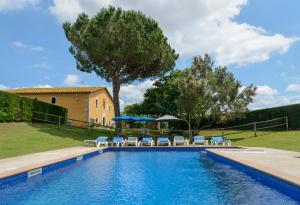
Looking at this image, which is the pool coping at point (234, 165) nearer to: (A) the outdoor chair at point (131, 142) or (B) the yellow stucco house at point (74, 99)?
(A) the outdoor chair at point (131, 142)

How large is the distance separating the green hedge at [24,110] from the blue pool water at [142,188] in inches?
548

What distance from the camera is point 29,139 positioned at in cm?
1958

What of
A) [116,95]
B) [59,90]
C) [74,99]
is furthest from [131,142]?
[59,90]

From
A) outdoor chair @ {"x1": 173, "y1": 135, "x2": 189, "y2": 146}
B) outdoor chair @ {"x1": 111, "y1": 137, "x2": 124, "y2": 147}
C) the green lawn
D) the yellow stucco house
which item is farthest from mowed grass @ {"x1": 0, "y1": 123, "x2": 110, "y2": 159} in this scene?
the yellow stucco house

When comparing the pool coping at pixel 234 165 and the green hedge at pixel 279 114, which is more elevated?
the green hedge at pixel 279 114

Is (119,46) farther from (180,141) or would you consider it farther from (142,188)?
(142,188)

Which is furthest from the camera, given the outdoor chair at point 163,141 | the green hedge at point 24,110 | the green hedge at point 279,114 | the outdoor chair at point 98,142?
the green hedge at point 279,114

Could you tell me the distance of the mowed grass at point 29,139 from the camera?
15.7 meters

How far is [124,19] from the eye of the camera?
28.5 m

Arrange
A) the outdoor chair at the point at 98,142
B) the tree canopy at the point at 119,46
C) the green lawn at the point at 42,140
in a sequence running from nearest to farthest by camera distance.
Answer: the green lawn at the point at 42,140
the outdoor chair at the point at 98,142
the tree canopy at the point at 119,46

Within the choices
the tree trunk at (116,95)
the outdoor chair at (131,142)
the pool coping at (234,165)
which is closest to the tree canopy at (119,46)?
the tree trunk at (116,95)

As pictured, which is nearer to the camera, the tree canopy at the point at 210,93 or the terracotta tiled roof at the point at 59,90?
the tree canopy at the point at 210,93

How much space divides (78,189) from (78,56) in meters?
25.1

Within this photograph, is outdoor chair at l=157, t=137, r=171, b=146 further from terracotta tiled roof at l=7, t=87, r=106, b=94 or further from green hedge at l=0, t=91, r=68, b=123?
terracotta tiled roof at l=7, t=87, r=106, b=94
